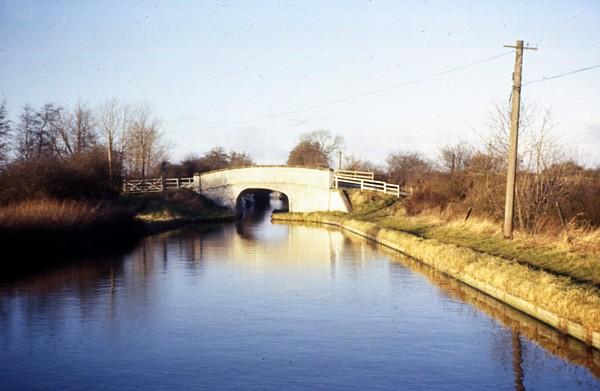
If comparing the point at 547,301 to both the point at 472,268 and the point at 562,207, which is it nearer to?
the point at 472,268

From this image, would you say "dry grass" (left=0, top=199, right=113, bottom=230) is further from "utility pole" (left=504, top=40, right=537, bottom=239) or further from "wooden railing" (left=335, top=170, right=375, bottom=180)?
"wooden railing" (left=335, top=170, right=375, bottom=180)

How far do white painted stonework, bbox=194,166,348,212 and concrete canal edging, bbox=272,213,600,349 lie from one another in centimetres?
2770

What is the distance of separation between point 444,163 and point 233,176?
21784mm

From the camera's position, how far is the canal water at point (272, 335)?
29.2 feet

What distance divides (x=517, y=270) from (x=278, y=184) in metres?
39.8

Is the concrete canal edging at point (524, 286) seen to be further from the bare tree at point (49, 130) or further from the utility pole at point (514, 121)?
the bare tree at point (49, 130)

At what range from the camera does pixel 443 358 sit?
10.0 metres

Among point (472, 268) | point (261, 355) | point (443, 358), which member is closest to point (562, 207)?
point (472, 268)

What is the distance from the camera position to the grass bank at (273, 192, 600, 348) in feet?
36.2

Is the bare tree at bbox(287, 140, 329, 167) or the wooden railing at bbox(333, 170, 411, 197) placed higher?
the bare tree at bbox(287, 140, 329, 167)

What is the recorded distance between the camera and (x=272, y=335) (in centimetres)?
1132

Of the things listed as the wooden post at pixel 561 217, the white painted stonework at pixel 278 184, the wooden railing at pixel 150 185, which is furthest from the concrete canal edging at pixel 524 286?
the wooden railing at pixel 150 185

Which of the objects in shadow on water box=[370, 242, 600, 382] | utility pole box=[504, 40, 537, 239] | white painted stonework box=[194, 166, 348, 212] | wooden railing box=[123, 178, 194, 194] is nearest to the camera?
shadow on water box=[370, 242, 600, 382]

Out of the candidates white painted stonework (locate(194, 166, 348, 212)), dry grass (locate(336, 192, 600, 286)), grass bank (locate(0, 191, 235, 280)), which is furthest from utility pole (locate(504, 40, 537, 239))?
white painted stonework (locate(194, 166, 348, 212))
